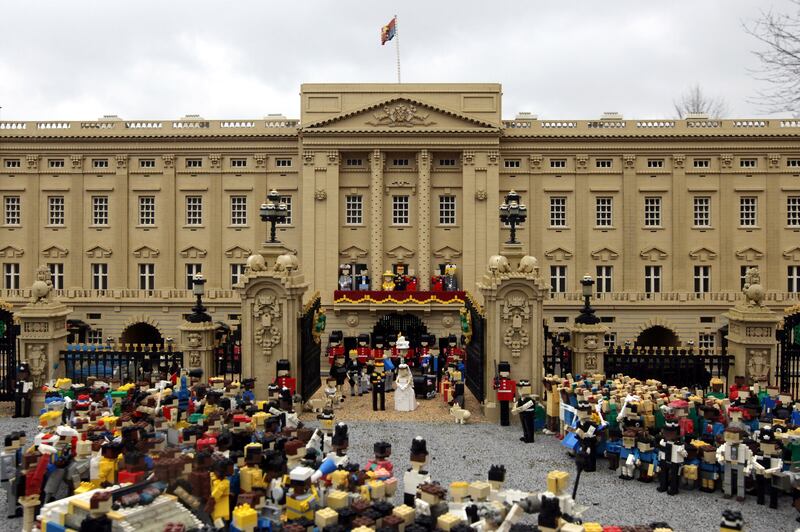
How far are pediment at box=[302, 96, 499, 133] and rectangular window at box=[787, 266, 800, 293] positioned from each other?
19281 mm

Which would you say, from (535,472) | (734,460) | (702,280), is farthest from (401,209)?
(734,460)

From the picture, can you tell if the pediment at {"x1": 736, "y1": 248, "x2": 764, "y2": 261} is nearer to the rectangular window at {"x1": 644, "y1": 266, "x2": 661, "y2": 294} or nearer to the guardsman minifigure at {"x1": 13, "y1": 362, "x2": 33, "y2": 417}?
the rectangular window at {"x1": 644, "y1": 266, "x2": 661, "y2": 294}

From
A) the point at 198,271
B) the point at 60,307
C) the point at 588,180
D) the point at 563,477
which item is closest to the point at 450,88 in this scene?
the point at 588,180

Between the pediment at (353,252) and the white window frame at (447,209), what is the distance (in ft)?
16.2

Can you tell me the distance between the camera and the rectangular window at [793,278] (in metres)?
39.1

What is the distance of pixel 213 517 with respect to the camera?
884cm

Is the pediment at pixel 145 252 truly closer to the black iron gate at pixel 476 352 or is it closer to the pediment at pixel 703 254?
the black iron gate at pixel 476 352

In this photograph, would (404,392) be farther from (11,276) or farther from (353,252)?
(11,276)

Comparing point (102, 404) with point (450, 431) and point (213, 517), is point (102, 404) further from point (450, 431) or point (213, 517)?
point (450, 431)

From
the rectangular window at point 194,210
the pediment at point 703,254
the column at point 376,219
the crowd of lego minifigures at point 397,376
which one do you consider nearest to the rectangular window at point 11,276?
the rectangular window at point 194,210

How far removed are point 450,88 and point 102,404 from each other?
96.1 ft

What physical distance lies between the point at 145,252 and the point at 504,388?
29.6 m

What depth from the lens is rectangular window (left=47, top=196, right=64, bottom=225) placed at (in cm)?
4084

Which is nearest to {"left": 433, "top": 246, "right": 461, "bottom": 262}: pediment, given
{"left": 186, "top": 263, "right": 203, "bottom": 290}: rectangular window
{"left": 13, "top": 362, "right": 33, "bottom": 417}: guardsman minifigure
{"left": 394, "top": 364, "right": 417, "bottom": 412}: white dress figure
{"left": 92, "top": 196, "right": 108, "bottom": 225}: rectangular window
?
{"left": 186, "top": 263, "right": 203, "bottom": 290}: rectangular window
